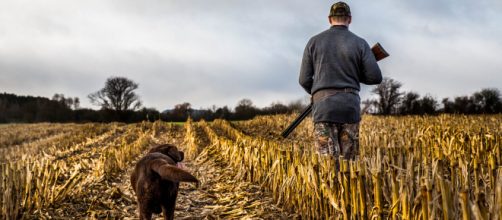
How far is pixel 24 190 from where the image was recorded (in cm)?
477

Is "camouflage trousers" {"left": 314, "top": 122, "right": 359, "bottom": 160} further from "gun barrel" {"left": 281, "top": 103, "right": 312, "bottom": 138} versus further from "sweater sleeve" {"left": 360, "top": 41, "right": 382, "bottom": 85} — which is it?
"gun barrel" {"left": 281, "top": 103, "right": 312, "bottom": 138}

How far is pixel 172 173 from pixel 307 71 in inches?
80.8

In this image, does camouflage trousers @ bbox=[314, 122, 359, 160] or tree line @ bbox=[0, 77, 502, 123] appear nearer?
camouflage trousers @ bbox=[314, 122, 359, 160]

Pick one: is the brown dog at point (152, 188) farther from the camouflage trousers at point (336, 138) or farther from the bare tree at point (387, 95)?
the bare tree at point (387, 95)

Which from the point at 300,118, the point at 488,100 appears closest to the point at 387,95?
the point at 488,100

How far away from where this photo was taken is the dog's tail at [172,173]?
324 cm

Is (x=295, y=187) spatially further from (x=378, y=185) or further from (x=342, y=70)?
(x=378, y=185)

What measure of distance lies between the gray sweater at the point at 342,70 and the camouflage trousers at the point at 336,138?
92mm

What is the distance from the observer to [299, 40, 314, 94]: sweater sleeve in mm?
4594

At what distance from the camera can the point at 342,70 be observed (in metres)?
4.29

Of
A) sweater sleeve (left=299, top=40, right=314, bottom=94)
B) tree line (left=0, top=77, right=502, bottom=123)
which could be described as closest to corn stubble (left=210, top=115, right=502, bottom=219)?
sweater sleeve (left=299, top=40, right=314, bottom=94)

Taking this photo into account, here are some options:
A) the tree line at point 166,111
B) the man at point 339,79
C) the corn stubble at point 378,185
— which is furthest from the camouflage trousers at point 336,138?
the tree line at point 166,111

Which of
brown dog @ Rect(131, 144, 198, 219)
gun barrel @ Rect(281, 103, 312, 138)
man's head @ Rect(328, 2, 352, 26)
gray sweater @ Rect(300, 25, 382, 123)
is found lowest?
brown dog @ Rect(131, 144, 198, 219)

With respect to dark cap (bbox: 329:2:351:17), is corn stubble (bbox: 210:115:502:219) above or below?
below
